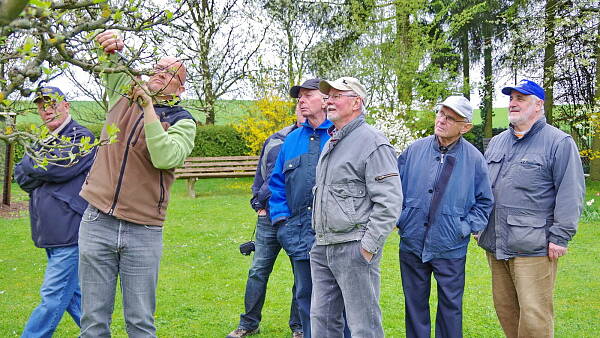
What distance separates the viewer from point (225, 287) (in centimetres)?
711

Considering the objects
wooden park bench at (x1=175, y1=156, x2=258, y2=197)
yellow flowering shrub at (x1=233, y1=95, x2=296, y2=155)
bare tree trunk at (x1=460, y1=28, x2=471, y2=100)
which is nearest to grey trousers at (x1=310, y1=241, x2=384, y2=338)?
wooden park bench at (x1=175, y1=156, x2=258, y2=197)

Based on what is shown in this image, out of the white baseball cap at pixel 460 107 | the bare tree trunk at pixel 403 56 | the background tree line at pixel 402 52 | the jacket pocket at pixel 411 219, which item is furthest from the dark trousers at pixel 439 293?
the bare tree trunk at pixel 403 56

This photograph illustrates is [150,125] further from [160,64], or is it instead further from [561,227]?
[561,227]

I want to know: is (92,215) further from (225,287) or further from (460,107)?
(225,287)

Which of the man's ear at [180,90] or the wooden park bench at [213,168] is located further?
the wooden park bench at [213,168]

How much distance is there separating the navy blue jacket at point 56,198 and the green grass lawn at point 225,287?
1.33m

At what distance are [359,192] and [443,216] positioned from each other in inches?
32.2

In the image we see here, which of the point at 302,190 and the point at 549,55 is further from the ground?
the point at 549,55

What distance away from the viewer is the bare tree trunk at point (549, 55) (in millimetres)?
14659

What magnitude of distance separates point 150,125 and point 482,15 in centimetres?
2416

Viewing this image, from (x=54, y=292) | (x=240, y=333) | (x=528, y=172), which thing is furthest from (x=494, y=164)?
(x=54, y=292)

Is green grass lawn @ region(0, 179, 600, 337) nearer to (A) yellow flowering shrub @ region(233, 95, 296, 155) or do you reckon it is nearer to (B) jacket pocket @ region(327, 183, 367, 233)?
(B) jacket pocket @ region(327, 183, 367, 233)

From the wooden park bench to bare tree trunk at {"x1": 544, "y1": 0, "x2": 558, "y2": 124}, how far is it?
25.8ft

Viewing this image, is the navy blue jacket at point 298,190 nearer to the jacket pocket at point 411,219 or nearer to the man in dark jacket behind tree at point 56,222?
the jacket pocket at point 411,219
